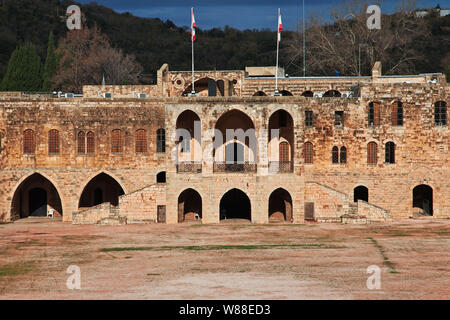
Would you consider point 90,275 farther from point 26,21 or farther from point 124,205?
point 26,21

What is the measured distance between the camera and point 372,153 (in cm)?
4712

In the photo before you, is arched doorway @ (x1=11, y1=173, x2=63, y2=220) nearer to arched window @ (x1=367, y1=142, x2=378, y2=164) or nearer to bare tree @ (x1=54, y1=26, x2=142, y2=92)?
arched window @ (x1=367, y1=142, x2=378, y2=164)

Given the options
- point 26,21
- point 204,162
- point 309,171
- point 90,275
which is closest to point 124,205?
point 204,162

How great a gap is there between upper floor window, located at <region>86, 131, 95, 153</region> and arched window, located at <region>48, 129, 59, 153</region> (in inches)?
80.9

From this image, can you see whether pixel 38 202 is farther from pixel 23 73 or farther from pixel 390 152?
pixel 23 73

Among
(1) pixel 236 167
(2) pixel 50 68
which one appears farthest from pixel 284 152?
(2) pixel 50 68

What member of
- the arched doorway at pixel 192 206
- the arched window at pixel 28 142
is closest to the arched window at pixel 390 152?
the arched doorway at pixel 192 206

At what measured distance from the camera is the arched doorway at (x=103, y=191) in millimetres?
49656

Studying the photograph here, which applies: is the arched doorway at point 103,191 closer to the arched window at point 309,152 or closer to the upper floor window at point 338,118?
the arched window at point 309,152

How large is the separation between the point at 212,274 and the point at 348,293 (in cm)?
617

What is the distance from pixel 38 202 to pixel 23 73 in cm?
2567

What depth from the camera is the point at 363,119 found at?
154 ft

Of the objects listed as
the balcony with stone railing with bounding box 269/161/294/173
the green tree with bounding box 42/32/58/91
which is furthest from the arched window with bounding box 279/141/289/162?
the green tree with bounding box 42/32/58/91

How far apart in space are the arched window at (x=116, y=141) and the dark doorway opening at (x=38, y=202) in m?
6.64
